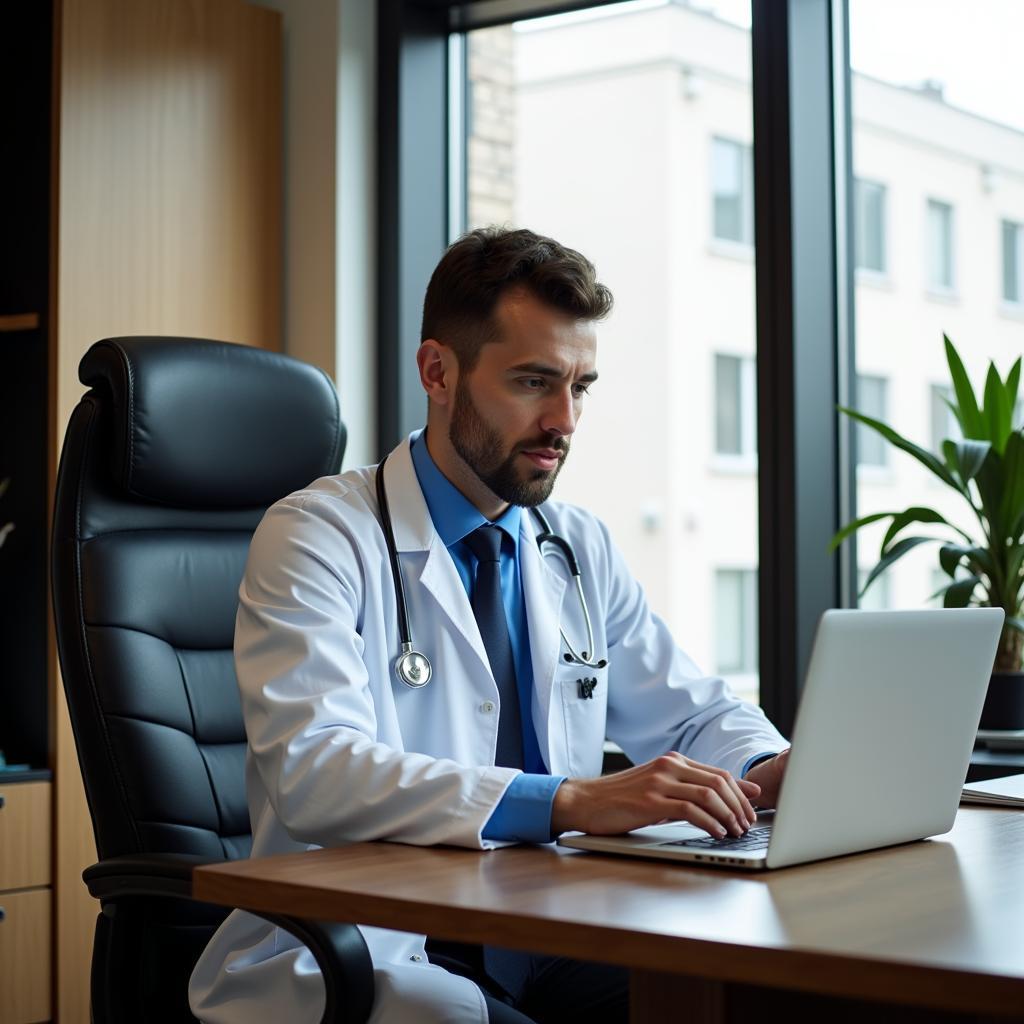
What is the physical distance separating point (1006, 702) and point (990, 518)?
29cm

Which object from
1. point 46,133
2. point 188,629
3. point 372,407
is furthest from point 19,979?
point 46,133

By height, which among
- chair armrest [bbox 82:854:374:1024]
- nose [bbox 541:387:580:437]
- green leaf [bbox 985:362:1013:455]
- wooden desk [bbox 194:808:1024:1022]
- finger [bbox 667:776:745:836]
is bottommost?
chair armrest [bbox 82:854:374:1024]

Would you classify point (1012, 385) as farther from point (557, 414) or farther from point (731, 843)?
point (731, 843)

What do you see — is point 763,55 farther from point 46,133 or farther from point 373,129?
point 46,133

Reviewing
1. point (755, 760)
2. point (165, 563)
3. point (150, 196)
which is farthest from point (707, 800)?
point (150, 196)

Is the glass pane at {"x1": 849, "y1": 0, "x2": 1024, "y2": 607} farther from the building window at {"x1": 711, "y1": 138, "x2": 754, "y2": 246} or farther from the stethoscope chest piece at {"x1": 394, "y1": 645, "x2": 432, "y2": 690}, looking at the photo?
the stethoscope chest piece at {"x1": 394, "y1": 645, "x2": 432, "y2": 690}

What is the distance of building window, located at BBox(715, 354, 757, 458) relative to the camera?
9.71 ft

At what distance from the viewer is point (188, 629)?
1903mm

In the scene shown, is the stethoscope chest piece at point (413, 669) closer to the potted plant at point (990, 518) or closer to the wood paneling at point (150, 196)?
the potted plant at point (990, 518)

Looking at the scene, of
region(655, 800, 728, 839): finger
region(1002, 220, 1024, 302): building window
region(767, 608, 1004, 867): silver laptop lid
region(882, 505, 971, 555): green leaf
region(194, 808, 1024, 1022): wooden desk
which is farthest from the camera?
region(1002, 220, 1024, 302): building window

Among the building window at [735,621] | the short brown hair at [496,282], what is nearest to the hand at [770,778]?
the short brown hair at [496,282]

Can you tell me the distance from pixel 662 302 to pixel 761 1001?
2162 millimetres

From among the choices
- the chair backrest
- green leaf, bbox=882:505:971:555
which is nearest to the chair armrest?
the chair backrest

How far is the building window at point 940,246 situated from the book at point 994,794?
123cm
